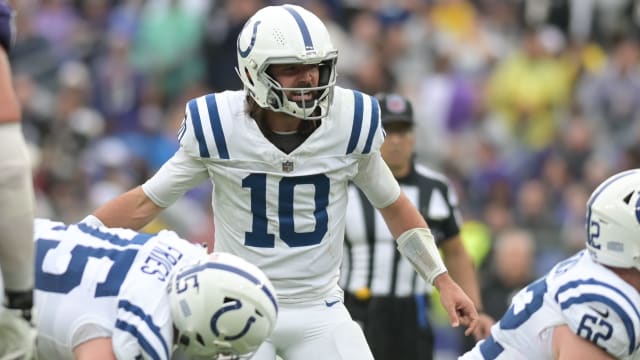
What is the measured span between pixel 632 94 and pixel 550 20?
58.5 inches

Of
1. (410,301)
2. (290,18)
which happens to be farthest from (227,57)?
(290,18)

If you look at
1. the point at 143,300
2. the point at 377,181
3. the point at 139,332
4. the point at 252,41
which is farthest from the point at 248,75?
the point at 139,332

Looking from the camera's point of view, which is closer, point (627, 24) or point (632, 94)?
point (632, 94)

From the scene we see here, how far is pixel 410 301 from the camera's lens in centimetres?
743

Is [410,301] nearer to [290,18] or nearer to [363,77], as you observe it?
[290,18]

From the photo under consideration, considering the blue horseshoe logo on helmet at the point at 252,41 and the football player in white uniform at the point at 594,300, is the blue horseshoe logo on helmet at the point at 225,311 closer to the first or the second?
the football player in white uniform at the point at 594,300

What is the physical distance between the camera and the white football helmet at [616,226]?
493cm

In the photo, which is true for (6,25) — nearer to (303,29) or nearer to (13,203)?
(13,203)

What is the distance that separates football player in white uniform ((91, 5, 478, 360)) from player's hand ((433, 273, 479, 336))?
40 cm

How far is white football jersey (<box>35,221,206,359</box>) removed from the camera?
4.55m

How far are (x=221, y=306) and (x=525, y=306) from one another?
1150 mm

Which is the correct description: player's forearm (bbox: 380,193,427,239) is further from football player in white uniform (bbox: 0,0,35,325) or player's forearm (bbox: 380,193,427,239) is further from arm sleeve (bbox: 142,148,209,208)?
football player in white uniform (bbox: 0,0,35,325)

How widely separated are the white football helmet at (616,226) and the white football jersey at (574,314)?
54mm

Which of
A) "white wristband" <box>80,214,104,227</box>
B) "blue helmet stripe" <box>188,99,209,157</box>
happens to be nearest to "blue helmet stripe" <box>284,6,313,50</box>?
"blue helmet stripe" <box>188,99,209,157</box>
